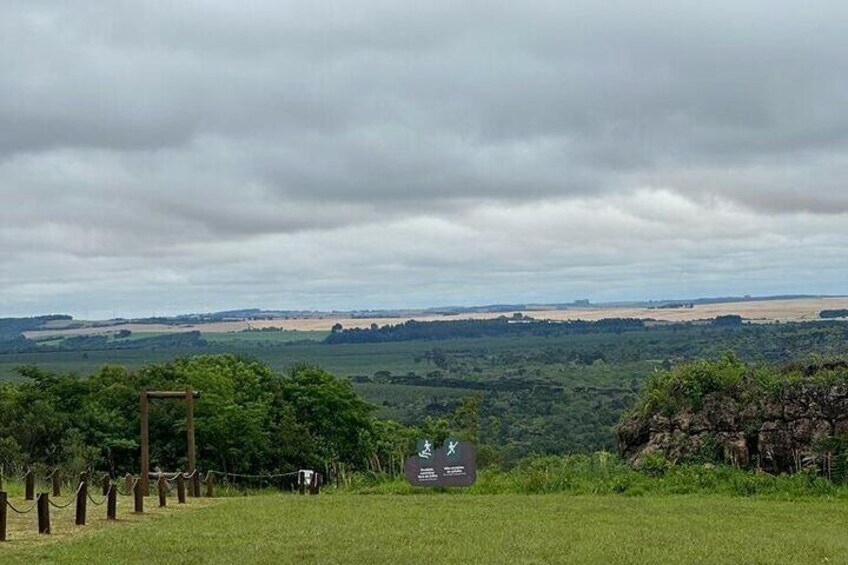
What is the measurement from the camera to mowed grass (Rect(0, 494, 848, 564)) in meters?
14.7

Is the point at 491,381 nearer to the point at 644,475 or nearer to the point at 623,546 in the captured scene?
the point at 644,475

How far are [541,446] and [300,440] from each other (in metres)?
18.2

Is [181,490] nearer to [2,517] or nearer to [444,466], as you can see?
[444,466]

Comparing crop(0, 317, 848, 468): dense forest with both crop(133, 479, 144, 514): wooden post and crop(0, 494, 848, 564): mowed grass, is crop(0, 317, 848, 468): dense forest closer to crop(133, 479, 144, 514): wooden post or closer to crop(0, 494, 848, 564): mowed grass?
crop(0, 494, 848, 564): mowed grass

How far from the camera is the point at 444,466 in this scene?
27.6 meters

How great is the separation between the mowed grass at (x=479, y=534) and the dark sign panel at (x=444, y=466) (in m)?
3.63

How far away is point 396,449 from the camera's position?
4762 cm

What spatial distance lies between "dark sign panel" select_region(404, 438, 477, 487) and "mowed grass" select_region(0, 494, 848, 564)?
3630mm

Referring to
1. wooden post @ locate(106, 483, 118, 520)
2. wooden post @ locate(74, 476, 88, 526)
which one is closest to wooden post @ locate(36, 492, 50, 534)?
wooden post @ locate(74, 476, 88, 526)

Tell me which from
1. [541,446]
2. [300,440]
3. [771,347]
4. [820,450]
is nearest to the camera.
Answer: [820,450]

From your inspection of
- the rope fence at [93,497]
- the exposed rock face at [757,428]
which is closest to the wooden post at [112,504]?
the rope fence at [93,497]

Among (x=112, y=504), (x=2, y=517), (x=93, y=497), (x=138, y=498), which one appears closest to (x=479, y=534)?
(x=112, y=504)

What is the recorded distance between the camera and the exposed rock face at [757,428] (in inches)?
1075

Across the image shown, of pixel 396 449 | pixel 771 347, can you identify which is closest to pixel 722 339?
pixel 771 347
